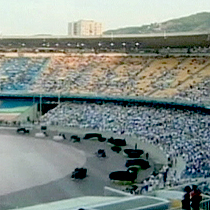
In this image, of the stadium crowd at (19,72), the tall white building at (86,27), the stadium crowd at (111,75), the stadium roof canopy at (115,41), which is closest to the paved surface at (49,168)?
the stadium crowd at (111,75)

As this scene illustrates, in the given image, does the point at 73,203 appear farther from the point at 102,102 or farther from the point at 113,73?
the point at 113,73

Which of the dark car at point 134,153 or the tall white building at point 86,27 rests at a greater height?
the tall white building at point 86,27

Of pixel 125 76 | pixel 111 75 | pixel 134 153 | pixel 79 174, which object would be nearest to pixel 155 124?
pixel 134 153

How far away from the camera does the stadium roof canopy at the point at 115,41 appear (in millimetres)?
52562

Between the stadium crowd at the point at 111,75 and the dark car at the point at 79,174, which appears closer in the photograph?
the dark car at the point at 79,174

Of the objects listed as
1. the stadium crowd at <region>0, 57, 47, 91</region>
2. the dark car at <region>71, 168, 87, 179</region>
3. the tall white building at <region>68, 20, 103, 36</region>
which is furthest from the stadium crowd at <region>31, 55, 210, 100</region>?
the tall white building at <region>68, 20, 103, 36</region>

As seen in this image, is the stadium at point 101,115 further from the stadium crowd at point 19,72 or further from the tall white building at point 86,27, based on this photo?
the tall white building at point 86,27

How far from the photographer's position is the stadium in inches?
1053

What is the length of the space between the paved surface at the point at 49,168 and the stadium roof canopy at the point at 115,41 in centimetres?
1400

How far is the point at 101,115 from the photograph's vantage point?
53.5 meters

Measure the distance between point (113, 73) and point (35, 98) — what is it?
383 inches

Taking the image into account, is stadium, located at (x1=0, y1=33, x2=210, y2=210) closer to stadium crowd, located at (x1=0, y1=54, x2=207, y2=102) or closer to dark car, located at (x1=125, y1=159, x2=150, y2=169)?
stadium crowd, located at (x1=0, y1=54, x2=207, y2=102)

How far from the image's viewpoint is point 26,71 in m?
65.8

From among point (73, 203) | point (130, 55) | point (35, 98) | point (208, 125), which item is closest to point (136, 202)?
point (73, 203)
